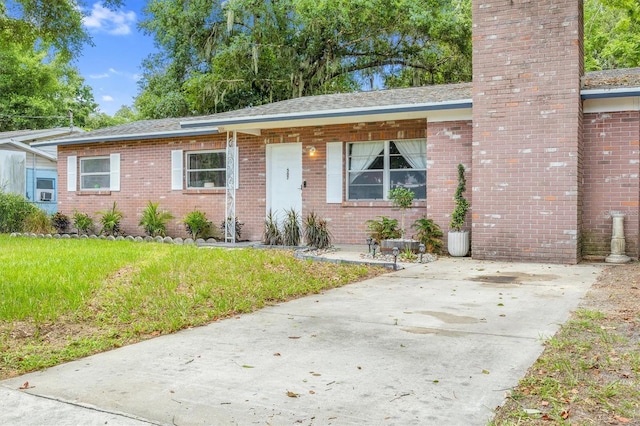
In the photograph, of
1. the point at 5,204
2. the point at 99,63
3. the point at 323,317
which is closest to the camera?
the point at 323,317

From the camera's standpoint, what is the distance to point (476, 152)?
397 inches

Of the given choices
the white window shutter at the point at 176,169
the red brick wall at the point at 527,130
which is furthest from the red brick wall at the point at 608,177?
the white window shutter at the point at 176,169

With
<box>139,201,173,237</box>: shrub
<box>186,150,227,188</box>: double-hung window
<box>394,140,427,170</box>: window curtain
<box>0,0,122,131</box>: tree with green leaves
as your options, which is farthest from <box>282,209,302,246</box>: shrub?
<box>0,0,122,131</box>: tree with green leaves

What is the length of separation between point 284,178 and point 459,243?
478 centimetres

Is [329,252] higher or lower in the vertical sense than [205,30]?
lower

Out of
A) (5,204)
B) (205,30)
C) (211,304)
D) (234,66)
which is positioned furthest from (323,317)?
(205,30)

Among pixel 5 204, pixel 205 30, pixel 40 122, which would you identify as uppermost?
pixel 205 30

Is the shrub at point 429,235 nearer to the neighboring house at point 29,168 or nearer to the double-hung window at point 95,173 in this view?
the double-hung window at point 95,173

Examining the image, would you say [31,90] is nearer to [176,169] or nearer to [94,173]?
[94,173]

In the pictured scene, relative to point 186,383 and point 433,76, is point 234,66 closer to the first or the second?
point 433,76

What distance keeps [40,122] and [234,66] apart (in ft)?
53.4

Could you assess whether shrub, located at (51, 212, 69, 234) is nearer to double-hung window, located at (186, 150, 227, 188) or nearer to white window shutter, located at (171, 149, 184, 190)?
white window shutter, located at (171, 149, 184, 190)

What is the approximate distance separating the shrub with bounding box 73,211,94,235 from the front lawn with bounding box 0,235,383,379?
4861mm

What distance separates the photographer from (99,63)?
35469 millimetres
